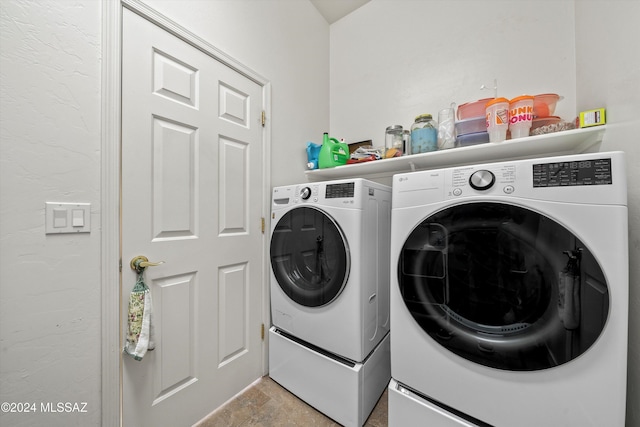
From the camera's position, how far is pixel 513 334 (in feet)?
2.56

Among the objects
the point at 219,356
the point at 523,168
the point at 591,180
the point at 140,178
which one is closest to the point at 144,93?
the point at 140,178

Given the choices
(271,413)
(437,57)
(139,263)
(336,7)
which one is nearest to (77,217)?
(139,263)

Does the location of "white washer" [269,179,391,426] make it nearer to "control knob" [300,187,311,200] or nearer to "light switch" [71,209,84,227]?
"control knob" [300,187,311,200]

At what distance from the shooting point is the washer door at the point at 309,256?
3.89 feet

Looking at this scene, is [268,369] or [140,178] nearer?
[140,178]

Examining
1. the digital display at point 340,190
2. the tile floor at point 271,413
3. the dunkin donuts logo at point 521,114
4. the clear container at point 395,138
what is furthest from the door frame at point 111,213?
the dunkin donuts logo at point 521,114

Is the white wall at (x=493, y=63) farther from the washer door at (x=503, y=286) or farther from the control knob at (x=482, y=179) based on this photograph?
the control knob at (x=482, y=179)

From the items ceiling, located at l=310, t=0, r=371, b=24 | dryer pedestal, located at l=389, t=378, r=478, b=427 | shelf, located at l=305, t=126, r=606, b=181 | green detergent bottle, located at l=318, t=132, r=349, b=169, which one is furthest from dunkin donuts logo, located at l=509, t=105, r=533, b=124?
ceiling, located at l=310, t=0, r=371, b=24

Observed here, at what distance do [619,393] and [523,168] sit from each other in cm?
69

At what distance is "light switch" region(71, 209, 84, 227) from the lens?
2.77 feet

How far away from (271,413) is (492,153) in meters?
1.89

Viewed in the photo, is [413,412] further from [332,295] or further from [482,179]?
[482,179]

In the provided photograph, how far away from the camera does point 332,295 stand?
119cm

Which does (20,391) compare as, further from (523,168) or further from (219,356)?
(523,168)
